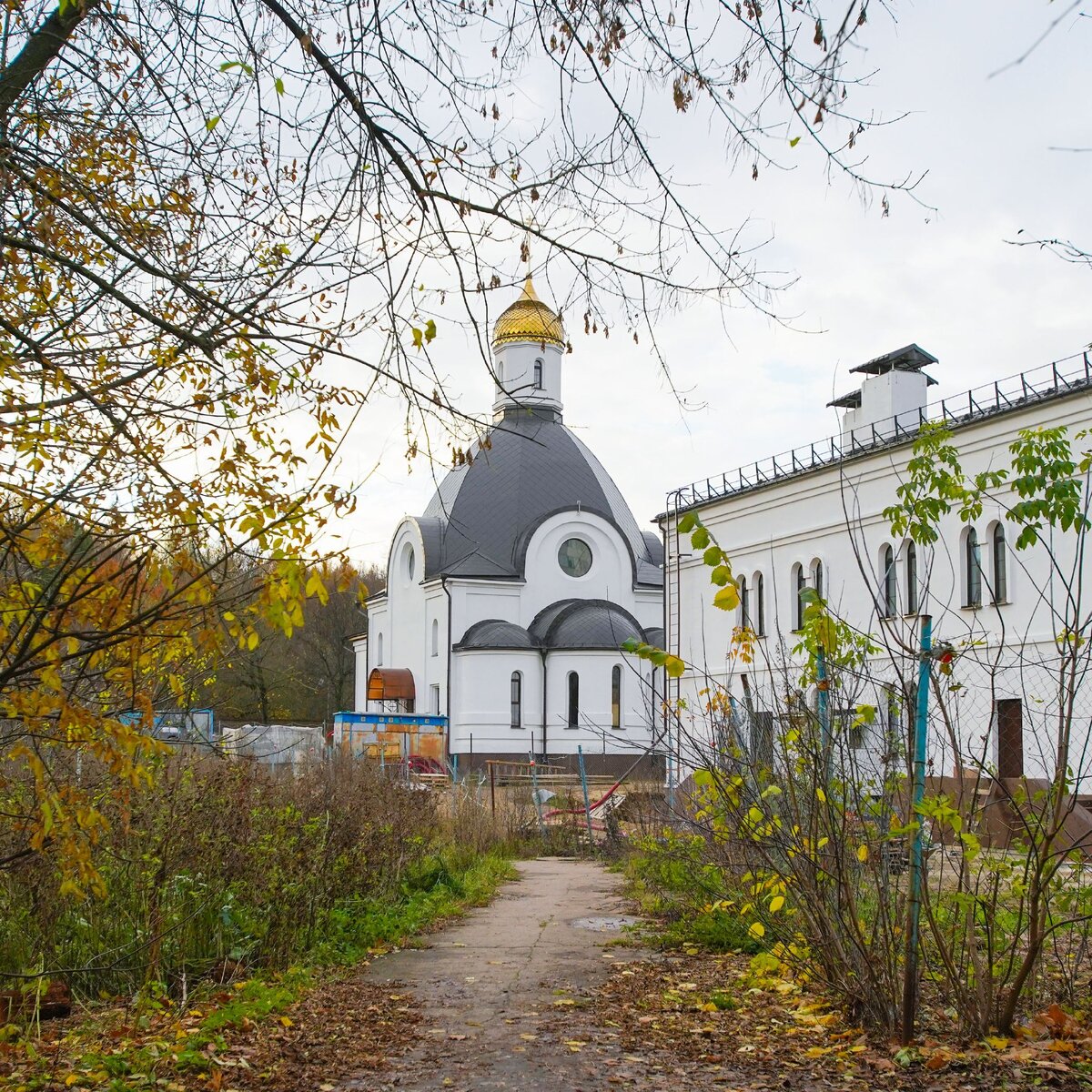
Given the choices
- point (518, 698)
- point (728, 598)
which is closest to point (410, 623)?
point (518, 698)

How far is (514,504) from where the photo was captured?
140 ft

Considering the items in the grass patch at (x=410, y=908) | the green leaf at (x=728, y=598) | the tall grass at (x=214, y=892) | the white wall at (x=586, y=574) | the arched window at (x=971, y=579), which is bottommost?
the grass patch at (x=410, y=908)

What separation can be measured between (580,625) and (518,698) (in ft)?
10.3

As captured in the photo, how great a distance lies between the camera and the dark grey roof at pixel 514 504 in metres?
41.4

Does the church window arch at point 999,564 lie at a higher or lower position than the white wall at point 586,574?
lower

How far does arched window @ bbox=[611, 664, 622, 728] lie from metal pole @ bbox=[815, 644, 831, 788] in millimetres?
33470

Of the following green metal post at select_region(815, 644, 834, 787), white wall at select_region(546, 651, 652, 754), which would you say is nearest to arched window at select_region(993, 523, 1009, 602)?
green metal post at select_region(815, 644, 834, 787)

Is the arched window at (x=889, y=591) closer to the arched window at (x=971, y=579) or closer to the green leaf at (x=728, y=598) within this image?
the green leaf at (x=728, y=598)

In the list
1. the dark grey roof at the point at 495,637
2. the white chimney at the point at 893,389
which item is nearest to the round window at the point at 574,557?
the dark grey roof at the point at 495,637

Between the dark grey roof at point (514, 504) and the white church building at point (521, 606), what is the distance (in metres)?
0.06

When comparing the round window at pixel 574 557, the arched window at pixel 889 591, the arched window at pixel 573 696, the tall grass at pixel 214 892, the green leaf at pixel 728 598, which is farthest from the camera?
the round window at pixel 574 557

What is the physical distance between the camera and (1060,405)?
1947 centimetres

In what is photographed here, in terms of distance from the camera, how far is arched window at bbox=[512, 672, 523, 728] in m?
39.5

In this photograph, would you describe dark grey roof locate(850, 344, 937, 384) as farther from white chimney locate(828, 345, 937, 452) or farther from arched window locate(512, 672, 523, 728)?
arched window locate(512, 672, 523, 728)
